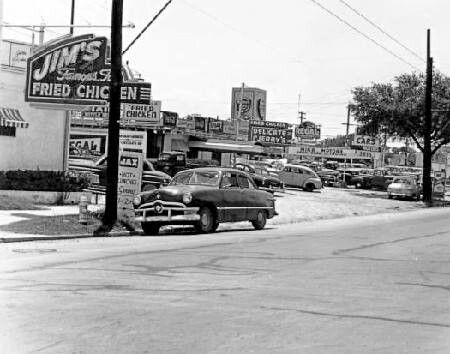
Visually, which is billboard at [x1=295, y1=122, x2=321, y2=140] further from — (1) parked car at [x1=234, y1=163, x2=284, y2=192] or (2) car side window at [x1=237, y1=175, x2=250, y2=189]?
(2) car side window at [x1=237, y1=175, x2=250, y2=189]

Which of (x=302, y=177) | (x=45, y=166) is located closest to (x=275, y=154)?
(x=302, y=177)

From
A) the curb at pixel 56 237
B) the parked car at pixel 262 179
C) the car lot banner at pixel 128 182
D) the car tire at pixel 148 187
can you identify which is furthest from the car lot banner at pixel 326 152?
the curb at pixel 56 237

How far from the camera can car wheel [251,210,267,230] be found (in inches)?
780

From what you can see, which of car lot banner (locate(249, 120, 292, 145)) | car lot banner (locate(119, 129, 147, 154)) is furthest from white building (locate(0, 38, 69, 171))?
car lot banner (locate(249, 120, 292, 145))

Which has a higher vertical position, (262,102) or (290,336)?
(262,102)

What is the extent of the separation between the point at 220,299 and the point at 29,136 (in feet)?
61.5

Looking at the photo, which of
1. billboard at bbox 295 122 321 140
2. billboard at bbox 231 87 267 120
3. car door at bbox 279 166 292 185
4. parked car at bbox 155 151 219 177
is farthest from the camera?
billboard at bbox 231 87 267 120

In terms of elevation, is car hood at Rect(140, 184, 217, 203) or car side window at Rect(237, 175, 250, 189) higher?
car side window at Rect(237, 175, 250, 189)

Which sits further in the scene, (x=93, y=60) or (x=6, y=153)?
(x=6, y=153)

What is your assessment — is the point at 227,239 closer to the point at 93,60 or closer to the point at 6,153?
the point at 93,60

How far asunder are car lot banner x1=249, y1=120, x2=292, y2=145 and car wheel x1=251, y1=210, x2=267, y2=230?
181ft

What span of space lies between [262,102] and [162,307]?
10389 centimetres

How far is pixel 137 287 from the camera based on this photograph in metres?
8.62

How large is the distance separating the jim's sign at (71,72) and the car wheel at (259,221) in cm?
678
